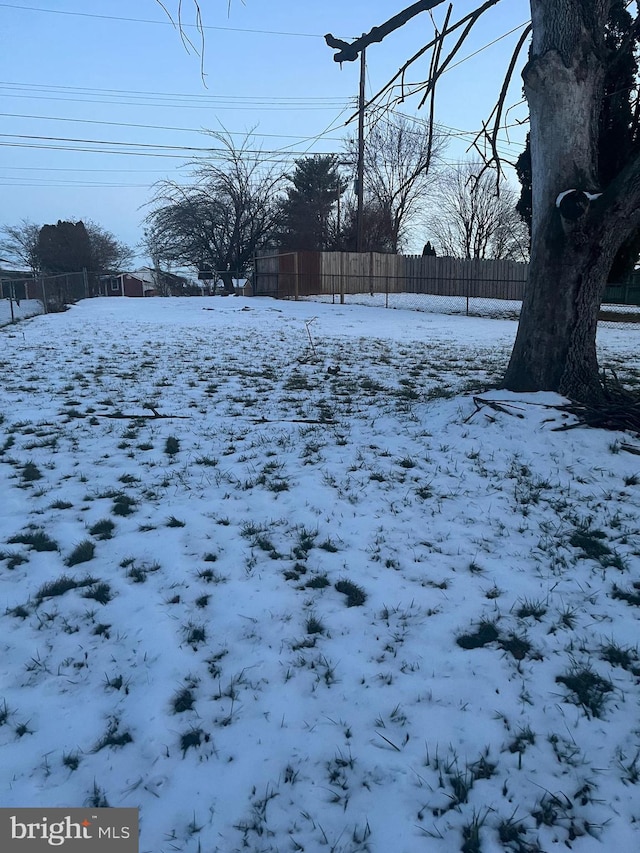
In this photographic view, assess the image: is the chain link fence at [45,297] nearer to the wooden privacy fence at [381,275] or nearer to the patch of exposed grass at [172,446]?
the wooden privacy fence at [381,275]

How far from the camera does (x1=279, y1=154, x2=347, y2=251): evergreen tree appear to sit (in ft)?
120

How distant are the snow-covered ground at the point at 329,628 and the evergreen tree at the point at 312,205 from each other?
106 feet

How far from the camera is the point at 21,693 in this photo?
2.19m

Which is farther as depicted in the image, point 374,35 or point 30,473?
point 374,35

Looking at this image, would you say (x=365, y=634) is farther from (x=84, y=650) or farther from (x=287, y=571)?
(x=84, y=650)

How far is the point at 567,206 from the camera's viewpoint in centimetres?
491

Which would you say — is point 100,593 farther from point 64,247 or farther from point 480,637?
point 64,247

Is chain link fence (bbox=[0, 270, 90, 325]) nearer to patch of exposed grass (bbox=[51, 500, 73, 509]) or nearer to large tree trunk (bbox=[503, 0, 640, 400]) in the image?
patch of exposed grass (bbox=[51, 500, 73, 509])

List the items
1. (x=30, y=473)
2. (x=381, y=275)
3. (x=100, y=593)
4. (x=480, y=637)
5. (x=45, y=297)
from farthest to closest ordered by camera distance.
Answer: (x=381, y=275)
(x=45, y=297)
(x=30, y=473)
(x=100, y=593)
(x=480, y=637)

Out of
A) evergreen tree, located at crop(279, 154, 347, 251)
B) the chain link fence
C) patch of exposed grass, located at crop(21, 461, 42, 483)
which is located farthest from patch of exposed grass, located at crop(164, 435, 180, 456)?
evergreen tree, located at crop(279, 154, 347, 251)

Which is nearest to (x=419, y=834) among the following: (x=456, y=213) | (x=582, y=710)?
(x=582, y=710)

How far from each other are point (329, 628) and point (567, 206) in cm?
429

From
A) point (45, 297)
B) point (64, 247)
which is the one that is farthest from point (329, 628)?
point (64, 247)

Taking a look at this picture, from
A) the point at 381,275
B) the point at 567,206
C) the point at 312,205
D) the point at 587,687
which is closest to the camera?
the point at 587,687
